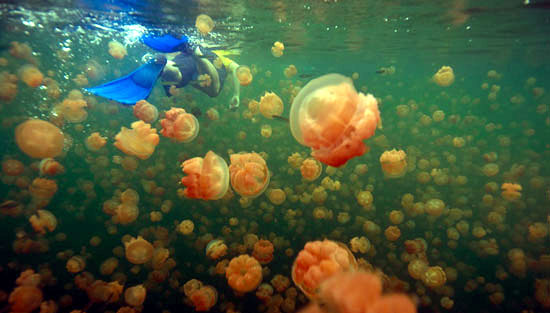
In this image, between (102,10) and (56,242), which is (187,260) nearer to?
(56,242)

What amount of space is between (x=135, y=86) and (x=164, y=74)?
2.97 feet

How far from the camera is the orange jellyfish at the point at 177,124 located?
5594 millimetres

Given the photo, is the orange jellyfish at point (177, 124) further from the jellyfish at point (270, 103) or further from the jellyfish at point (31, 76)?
the jellyfish at point (31, 76)

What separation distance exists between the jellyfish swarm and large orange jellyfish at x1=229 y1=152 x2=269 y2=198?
1.45 meters

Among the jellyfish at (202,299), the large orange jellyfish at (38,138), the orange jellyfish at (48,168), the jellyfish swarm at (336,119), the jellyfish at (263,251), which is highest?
the jellyfish swarm at (336,119)

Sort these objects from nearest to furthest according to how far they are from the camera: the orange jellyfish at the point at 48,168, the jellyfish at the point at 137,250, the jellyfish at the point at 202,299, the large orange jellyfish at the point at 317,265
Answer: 1. the large orange jellyfish at the point at 317,265
2. the jellyfish at the point at 202,299
3. the jellyfish at the point at 137,250
4. the orange jellyfish at the point at 48,168

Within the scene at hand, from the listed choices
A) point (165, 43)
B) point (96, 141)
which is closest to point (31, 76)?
point (96, 141)

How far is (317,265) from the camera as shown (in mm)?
3328

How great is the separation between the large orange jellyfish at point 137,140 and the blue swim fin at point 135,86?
0.92 metres

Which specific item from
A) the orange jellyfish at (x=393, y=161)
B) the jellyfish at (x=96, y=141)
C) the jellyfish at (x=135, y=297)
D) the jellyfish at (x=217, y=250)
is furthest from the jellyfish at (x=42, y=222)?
the orange jellyfish at (x=393, y=161)

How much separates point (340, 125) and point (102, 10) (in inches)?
373

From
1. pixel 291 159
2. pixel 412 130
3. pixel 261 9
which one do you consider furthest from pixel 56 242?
pixel 412 130

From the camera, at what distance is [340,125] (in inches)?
121

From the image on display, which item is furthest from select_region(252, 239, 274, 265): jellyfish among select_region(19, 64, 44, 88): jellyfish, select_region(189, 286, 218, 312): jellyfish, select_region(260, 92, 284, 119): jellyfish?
select_region(19, 64, 44, 88): jellyfish
